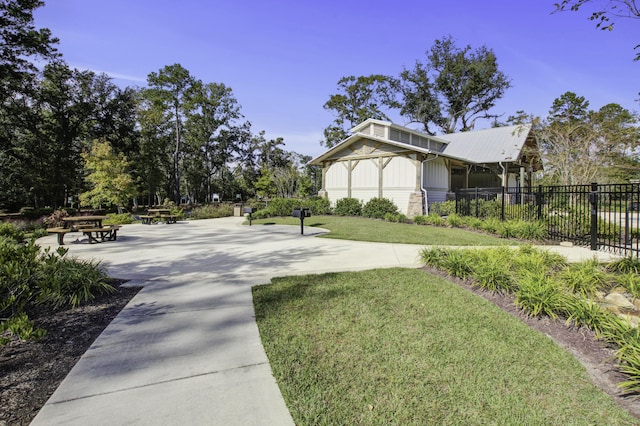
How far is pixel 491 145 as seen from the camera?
21.9m

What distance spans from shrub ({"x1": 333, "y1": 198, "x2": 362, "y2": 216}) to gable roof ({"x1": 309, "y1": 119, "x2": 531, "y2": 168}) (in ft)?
12.8


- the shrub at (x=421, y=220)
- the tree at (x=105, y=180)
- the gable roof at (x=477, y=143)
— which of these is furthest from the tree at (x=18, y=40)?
the shrub at (x=421, y=220)

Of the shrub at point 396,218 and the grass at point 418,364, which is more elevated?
the shrub at point 396,218

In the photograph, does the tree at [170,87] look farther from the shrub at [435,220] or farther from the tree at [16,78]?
the shrub at [435,220]

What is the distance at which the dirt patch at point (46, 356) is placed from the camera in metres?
2.30

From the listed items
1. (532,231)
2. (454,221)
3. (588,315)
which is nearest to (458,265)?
(588,315)

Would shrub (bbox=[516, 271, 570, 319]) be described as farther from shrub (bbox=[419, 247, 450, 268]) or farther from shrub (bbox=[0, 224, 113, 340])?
shrub (bbox=[0, 224, 113, 340])

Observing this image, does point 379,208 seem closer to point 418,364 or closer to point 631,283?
point 631,283

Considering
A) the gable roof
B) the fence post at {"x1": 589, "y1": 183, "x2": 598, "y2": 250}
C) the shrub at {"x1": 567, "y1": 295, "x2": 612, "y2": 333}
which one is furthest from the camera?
the gable roof

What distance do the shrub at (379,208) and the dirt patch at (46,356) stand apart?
14.2 meters

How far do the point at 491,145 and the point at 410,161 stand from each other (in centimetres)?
791

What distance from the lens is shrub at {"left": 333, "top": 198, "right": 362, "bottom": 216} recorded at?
18859mm

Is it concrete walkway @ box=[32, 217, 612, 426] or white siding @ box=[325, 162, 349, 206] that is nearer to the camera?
concrete walkway @ box=[32, 217, 612, 426]

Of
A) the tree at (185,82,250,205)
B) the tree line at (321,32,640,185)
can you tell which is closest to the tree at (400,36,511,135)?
the tree line at (321,32,640,185)
